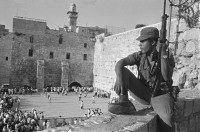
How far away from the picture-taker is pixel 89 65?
30.9m

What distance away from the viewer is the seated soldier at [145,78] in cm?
236

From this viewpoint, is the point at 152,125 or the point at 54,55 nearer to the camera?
the point at 152,125

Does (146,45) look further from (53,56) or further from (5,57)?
(5,57)

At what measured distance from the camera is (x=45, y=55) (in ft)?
95.3

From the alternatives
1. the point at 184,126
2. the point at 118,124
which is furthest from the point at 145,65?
the point at 184,126

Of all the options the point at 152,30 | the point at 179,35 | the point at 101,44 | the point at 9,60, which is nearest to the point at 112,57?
the point at 101,44

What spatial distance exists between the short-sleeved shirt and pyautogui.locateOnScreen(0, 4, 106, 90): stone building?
26609mm

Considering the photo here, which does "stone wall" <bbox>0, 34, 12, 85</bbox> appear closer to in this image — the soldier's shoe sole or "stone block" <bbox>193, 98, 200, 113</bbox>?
"stone block" <bbox>193, 98, 200, 113</bbox>

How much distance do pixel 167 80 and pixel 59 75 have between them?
28.0 m

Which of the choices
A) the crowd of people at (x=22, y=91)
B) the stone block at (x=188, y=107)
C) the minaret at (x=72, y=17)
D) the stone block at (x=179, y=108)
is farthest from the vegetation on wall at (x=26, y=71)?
the stone block at (x=179, y=108)

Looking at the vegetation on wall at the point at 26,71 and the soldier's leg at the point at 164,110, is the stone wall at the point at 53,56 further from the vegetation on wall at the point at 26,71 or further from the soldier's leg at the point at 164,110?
the soldier's leg at the point at 164,110

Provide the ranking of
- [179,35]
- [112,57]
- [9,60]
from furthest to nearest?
[9,60]
[112,57]
[179,35]

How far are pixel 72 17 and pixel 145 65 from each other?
38869mm

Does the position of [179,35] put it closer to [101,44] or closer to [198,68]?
[198,68]
